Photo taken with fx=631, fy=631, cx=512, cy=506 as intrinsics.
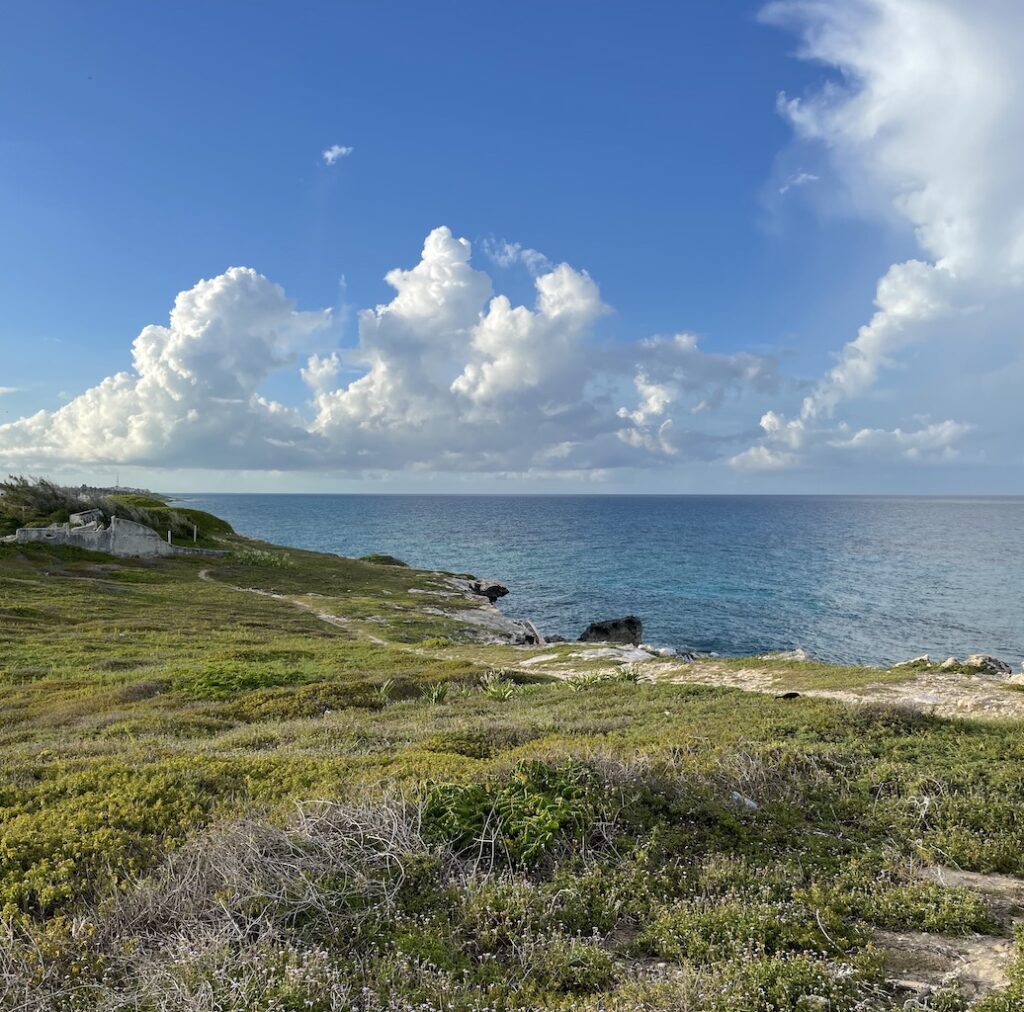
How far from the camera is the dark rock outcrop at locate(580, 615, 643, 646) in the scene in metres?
51.9

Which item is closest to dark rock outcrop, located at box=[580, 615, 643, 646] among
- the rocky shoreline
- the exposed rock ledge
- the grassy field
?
the rocky shoreline

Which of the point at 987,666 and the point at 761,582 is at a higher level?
the point at 987,666

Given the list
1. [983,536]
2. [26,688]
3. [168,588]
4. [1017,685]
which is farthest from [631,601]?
[983,536]

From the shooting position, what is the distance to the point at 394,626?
43125mm

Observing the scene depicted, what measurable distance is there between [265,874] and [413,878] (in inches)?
60.1

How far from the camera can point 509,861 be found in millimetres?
7176

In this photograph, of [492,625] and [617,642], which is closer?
[492,625]

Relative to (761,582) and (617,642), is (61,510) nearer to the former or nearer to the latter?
(617,642)

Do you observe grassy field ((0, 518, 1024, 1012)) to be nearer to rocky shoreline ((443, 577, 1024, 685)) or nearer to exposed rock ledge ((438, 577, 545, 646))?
rocky shoreline ((443, 577, 1024, 685))

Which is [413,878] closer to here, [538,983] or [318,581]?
[538,983]

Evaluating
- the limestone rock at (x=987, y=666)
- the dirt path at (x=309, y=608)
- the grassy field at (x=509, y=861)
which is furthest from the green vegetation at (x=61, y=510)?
the limestone rock at (x=987, y=666)

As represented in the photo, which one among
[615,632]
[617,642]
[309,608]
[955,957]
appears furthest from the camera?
[615,632]

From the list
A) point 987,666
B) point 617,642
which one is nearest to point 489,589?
point 617,642

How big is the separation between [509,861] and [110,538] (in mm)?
69361
